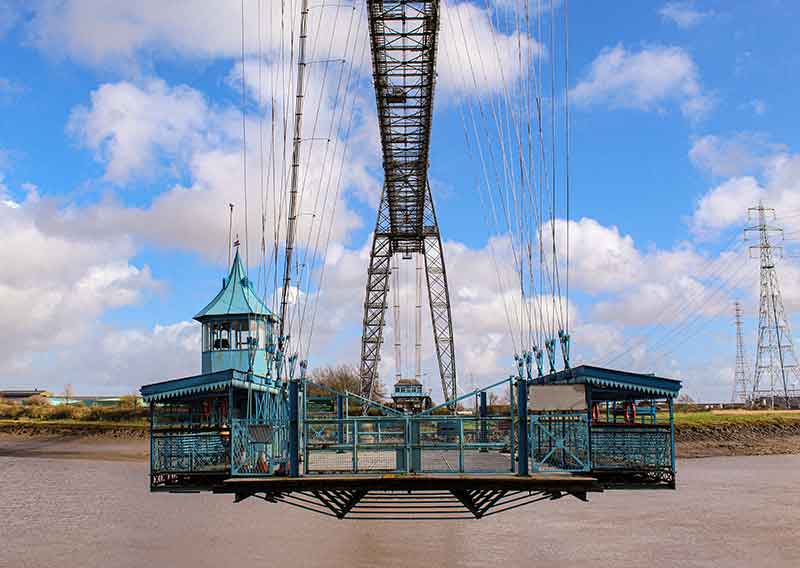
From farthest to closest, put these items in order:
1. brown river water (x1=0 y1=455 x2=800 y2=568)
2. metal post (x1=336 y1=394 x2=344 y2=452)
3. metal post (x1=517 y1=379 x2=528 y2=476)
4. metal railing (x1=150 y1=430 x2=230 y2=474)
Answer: brown river water (x1=0 y1=455 x2=800 y2=568), metal post (x1=336 y1=394 x2=344 y2=452), metal railing (x1=150 y1=430 x2=230 y2=474), metal post (x1=517 y1=379 x2=528 y2=476)

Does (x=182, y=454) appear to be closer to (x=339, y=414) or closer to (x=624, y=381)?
(x=624, y=381)

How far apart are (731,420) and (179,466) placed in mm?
67088

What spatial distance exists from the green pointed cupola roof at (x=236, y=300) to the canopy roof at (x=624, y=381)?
22.7 m

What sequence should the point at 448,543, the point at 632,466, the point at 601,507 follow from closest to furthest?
1. the point at 632,466
2. the point at 448,543
3. the point at 601,507

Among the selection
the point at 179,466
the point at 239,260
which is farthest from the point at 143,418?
the point at 179,466

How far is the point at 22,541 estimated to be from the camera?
28.3 m

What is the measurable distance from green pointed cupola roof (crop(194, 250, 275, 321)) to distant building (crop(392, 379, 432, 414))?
55.8 ft

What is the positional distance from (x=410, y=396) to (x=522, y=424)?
39933mm

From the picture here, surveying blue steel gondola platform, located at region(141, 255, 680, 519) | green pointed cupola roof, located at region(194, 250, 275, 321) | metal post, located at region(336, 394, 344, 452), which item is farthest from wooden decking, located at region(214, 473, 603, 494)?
green pointed cupola roof, located at region(194, 250, 275, 321)

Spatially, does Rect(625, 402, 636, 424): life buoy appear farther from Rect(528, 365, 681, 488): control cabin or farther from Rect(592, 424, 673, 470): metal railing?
Rect(592, 424, 673, 470): metal railing

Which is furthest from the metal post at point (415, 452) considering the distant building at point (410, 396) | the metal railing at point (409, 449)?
the distant building at point (410, 396)

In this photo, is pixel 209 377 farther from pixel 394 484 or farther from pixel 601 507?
pixel 601 507

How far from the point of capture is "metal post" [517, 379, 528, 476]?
49.1ft

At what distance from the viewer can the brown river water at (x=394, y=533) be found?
83.6 feet
